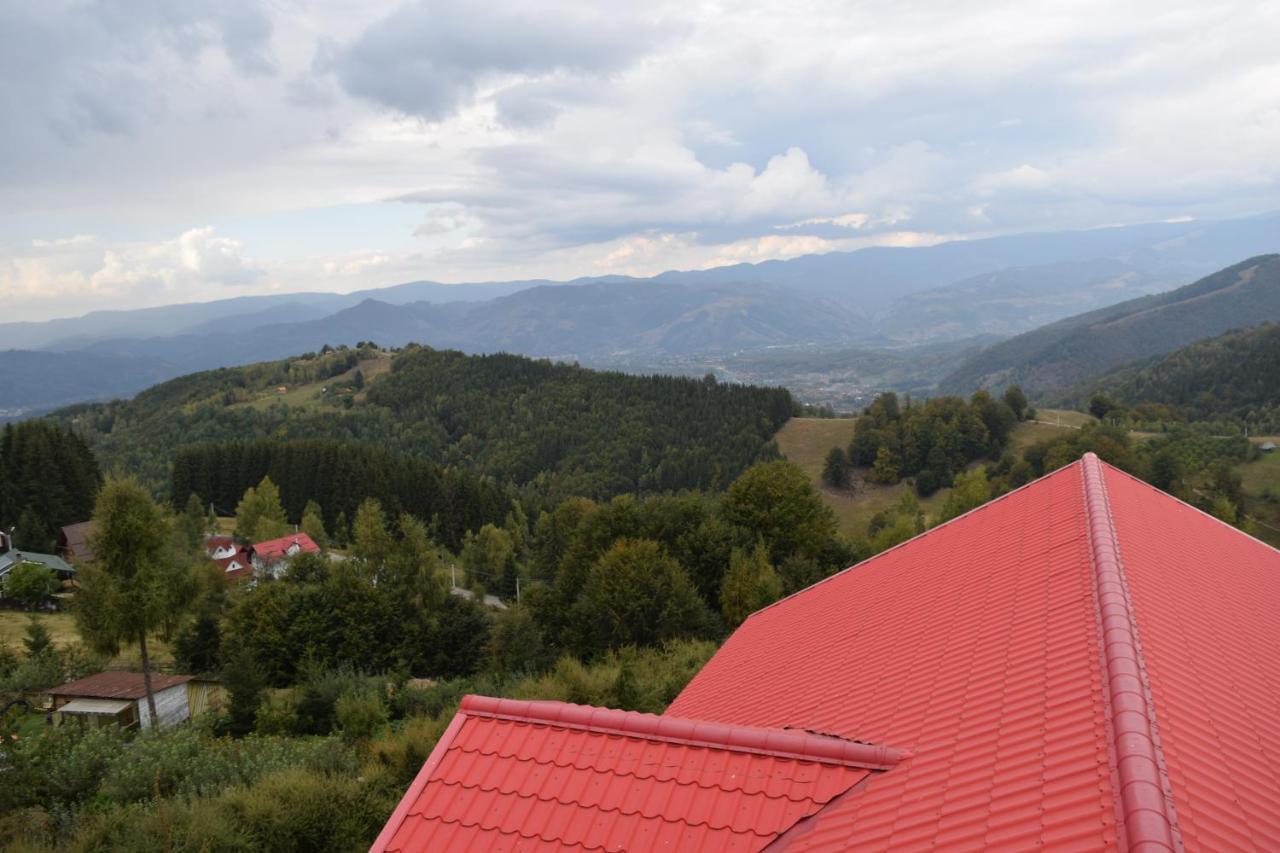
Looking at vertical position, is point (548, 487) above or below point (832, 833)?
below

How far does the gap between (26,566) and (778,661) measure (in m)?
46.4

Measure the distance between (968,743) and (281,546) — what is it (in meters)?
54.9

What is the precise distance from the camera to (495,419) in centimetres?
13938

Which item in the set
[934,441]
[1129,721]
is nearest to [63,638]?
[1129,721]

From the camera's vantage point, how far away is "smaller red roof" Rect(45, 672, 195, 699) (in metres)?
21.7

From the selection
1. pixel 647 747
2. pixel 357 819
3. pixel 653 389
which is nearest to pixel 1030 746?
pixel 647 747

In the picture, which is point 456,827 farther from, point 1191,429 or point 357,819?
point 1191,429

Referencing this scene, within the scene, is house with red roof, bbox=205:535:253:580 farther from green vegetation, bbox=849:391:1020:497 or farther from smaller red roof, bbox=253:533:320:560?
green vegetation, bbox=849:391:1020:497

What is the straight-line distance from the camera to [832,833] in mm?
5824

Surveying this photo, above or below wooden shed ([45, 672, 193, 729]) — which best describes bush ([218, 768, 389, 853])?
above

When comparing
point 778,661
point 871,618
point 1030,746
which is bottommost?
point 778,661

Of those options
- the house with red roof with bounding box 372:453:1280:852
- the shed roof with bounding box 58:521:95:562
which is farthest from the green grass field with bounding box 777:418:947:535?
the house with red roof with bounding box 372:453:1280:852

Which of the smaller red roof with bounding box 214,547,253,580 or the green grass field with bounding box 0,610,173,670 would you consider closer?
the green grass field with bounding box 0,610,173,670

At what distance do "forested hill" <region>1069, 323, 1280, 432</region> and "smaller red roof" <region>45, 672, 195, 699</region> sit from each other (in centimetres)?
12839
